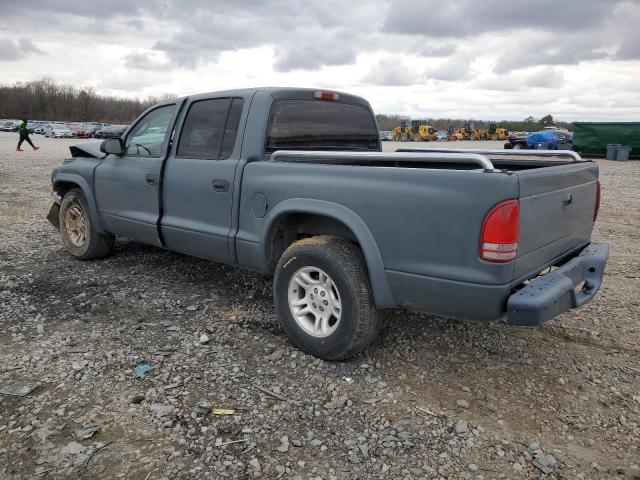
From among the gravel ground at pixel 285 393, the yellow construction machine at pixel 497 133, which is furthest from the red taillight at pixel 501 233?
the yellow construction machine at pixel 497 133

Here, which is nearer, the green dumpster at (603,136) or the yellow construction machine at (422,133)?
the green dumpster at (603,136)

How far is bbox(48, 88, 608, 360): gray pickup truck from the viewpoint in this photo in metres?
2.88

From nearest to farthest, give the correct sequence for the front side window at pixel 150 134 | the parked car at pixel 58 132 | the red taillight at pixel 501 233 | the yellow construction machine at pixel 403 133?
the red taillight at pixel 501 233 < the front side window at pixel 150 134 < the parked car at pixel 58 132 < the yellow construction machine at pixel 403 133

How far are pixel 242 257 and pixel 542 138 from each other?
2946cm

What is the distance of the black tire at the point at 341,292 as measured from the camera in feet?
11.0

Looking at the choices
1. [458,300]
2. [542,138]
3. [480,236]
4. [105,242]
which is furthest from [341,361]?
[542,138]

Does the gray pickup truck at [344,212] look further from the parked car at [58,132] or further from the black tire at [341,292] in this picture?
the parked car at [58,132]

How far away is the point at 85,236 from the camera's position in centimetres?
591

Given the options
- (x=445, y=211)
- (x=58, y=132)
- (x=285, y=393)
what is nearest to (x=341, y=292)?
(x=285, y=393)

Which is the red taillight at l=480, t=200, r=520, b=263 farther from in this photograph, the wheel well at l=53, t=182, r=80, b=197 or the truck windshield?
the wheel well at l=53, t=182, r=80, b=197

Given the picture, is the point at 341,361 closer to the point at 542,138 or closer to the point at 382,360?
the point at 382,360

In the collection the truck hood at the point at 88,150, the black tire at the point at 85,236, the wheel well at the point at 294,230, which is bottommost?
the black tire at the point at 85,236

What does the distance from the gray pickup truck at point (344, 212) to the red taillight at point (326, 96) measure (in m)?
0.02

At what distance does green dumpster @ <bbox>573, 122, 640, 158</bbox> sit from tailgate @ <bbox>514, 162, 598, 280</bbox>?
24692 millimetres
